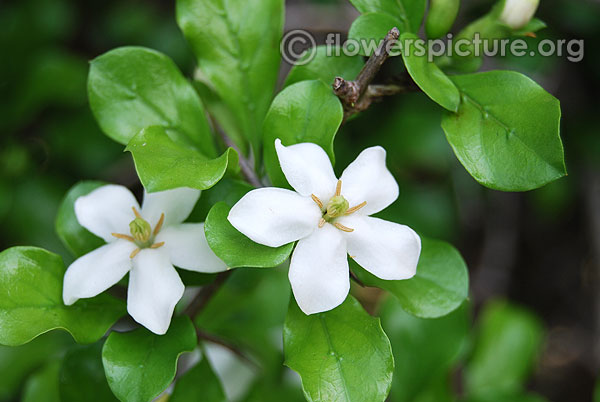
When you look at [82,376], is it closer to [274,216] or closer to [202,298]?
[202,298]

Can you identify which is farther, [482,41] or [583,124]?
[583,124]

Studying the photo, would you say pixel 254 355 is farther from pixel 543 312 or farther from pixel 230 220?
pixel 543 312

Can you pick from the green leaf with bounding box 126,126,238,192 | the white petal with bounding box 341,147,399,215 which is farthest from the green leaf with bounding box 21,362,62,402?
the white petal with bounding box 341,147,399,215

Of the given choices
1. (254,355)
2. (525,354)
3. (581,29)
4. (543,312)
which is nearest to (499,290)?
(543,312)

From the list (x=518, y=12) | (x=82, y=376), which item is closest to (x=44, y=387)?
(x=82, y=376)

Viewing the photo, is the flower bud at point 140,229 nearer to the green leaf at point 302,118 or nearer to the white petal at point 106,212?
the white petal at point 106,212

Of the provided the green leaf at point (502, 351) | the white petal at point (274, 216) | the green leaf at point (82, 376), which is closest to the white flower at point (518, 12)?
the white petal at point (274, 216)
